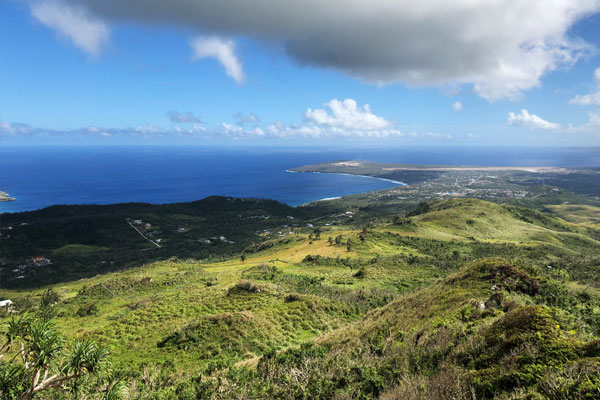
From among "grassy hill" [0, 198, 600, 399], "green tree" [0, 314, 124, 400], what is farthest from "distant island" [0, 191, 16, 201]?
"green tree" [0, 314, 124, 400]

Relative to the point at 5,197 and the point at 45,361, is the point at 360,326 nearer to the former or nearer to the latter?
the point at 45,361

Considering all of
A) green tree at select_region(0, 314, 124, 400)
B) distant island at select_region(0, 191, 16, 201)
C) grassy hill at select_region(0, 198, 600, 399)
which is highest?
green tree at select_region(0, 314, 124, 400)

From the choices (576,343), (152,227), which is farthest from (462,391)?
(152,227)

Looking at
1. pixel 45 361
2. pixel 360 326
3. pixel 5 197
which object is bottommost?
pixel 5 197

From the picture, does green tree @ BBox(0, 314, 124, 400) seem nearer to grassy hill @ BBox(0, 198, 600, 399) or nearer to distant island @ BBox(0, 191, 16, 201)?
grassy hill @ BBox(0, 198, 600, 399)

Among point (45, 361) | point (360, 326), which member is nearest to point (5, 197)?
point (45, 361)

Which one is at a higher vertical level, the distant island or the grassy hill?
the grassy hill

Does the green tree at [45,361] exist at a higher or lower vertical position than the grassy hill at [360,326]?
higher

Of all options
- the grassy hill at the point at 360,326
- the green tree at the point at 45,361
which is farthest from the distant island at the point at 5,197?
the green tree at the point at 45,361

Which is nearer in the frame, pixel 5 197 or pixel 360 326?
pixel 360 326

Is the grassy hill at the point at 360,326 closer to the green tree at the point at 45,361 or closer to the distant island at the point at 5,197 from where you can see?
the green tree at the point at 45,361

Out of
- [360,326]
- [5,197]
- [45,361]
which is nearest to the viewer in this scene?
[45,361]

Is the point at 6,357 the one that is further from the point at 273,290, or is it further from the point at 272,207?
the point at 272,207
